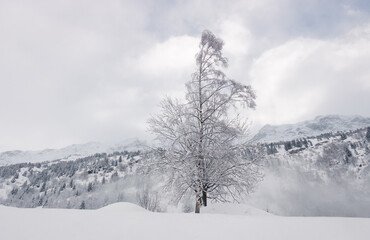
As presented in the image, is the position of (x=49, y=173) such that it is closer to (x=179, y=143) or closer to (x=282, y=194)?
(x=282, y=194)

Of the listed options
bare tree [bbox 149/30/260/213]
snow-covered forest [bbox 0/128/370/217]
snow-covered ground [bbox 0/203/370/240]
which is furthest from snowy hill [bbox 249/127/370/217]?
snow-covered ground [bbox 0/203/370/240]

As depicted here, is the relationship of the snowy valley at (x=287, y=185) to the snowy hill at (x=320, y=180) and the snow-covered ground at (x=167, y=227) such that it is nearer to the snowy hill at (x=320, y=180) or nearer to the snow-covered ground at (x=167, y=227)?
the snowy hill at (x=320, y=180)

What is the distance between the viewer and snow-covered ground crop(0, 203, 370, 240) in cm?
433

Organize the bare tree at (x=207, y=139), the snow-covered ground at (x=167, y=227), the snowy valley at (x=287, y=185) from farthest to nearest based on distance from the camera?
the snowy valley at (x=287, y=185) < the bare tree at (x=207, y=139) < the snow-covered ground at (x=167, y=227)

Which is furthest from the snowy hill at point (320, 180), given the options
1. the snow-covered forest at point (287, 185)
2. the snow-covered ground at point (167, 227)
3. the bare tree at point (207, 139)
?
the snow-covered ground at point (167, 227)

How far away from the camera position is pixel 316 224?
5.05 metres

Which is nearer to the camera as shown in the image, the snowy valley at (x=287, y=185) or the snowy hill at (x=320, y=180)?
the snowy hill at (x=320, y=180)

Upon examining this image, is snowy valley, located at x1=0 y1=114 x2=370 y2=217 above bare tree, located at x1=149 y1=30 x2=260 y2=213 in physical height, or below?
below

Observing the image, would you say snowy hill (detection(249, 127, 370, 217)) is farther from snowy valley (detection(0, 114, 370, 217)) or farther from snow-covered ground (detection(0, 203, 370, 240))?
snow-covered ground (detection(0, 203, 370, 240))

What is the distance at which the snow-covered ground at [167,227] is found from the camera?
4332 millimetres

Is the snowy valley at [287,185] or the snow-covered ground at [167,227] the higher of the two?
the snow-covered ground at [167,227]

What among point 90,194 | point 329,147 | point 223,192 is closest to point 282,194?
point 329,147

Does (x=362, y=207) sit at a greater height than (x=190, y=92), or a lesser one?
lesser

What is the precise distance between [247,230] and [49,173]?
226797mm
